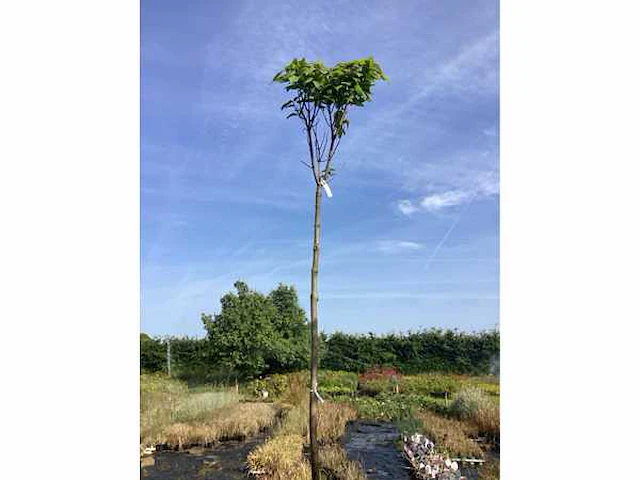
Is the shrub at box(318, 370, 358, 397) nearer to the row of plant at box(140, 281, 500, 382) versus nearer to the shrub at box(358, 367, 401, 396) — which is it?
the shrub at box(358, 367, 401, 396)

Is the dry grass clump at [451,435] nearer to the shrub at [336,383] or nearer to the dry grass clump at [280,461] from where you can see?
the dry grass clump at [280,461]

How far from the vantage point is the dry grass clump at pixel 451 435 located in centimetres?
353

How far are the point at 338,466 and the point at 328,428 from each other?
78 centimetres

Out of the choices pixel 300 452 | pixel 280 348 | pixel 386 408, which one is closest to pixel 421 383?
pixel 386 408

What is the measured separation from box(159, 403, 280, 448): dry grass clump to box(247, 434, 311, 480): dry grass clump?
1.55 feet

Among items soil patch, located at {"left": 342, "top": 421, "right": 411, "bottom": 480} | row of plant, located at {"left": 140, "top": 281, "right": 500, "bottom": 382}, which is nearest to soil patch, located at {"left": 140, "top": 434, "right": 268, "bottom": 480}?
soil patch, located at {"left": 342, "top": 421, "right": 411, "bottom": 480}

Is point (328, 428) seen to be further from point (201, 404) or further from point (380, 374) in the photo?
point (380, 374)

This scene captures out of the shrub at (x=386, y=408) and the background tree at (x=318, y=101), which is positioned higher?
the background tree at (x=318, y=101)

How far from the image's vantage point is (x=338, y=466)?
3146 millimetres

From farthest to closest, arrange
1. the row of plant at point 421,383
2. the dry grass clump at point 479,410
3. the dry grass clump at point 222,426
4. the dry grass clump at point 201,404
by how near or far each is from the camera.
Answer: the row of plant at point 421,383, the dry grass clump at point 201,404, the dry grass clump at point 479,410, the dry grass clump at point 222,426

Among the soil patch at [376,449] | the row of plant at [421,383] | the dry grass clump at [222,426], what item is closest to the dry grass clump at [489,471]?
the soil patch at [376,449]

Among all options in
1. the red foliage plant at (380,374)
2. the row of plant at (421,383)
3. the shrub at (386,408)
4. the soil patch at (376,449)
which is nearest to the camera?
the soil patch at (376,449)

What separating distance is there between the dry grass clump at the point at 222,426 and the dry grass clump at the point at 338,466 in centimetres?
83
